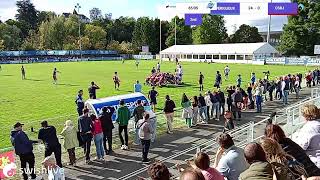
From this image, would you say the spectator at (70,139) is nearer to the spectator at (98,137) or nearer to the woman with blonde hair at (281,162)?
the spectator at (98,137)

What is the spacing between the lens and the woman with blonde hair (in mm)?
4539

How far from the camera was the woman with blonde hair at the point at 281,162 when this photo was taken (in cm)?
454

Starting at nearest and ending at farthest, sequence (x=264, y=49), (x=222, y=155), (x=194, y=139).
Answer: (x=222, y=155) < (x=194, y=139) < (x=264, y=49)

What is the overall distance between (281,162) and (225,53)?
243 feet

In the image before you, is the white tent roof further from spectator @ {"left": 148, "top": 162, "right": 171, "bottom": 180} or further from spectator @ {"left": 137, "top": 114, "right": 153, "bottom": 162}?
spectator @ {"left": 148, "top": 162, "right": 171, "bottom": 180}

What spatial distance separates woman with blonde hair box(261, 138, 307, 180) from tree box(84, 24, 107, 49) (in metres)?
103

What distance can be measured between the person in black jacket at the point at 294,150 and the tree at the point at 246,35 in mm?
107366

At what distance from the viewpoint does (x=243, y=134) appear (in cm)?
1190

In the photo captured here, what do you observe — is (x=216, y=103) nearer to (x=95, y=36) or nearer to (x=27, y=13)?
(x=95, y=36)

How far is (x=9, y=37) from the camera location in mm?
103188

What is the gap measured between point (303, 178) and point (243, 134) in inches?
280

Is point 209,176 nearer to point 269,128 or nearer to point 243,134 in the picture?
point 269,128

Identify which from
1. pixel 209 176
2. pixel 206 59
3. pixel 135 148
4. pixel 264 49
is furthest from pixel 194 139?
pixel 206 59

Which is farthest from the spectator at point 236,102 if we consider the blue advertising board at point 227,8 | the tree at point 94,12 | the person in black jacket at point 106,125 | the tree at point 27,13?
the tree at point 94,12
